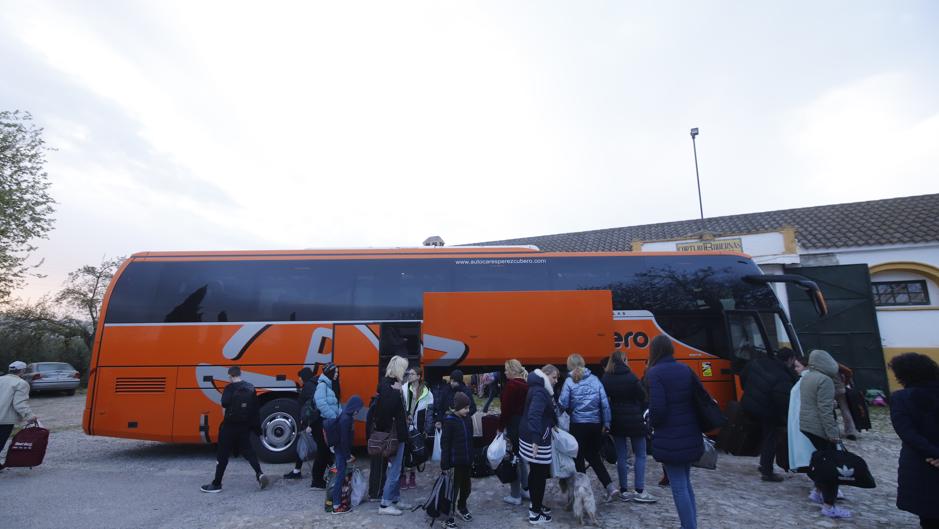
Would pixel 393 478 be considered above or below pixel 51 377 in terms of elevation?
below

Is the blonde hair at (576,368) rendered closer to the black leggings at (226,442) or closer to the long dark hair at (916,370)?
the long dark hair at (916,370)

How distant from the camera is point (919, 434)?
344 centimetres

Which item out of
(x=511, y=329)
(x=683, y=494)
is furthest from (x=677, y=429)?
(x=511, y=329)

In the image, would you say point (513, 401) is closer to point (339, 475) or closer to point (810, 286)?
point (339, 475)

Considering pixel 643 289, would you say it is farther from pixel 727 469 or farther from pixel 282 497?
pixel 282 497

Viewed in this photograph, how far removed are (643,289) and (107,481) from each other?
976 centimetres

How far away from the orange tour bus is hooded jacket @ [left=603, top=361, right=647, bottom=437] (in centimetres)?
211

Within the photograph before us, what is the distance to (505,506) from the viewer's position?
5.59 m

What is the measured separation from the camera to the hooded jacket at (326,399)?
592cm

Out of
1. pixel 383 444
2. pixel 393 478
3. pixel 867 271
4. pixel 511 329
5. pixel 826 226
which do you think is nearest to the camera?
pixel 383 444

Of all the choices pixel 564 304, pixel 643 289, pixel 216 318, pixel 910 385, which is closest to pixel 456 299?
pixel 564 304

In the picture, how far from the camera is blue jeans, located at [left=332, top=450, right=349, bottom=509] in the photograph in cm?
550

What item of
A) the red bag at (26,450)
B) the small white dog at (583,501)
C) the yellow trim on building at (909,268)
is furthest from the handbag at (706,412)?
the yellow trim on building at (909,268)

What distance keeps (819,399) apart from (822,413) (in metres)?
0.16
